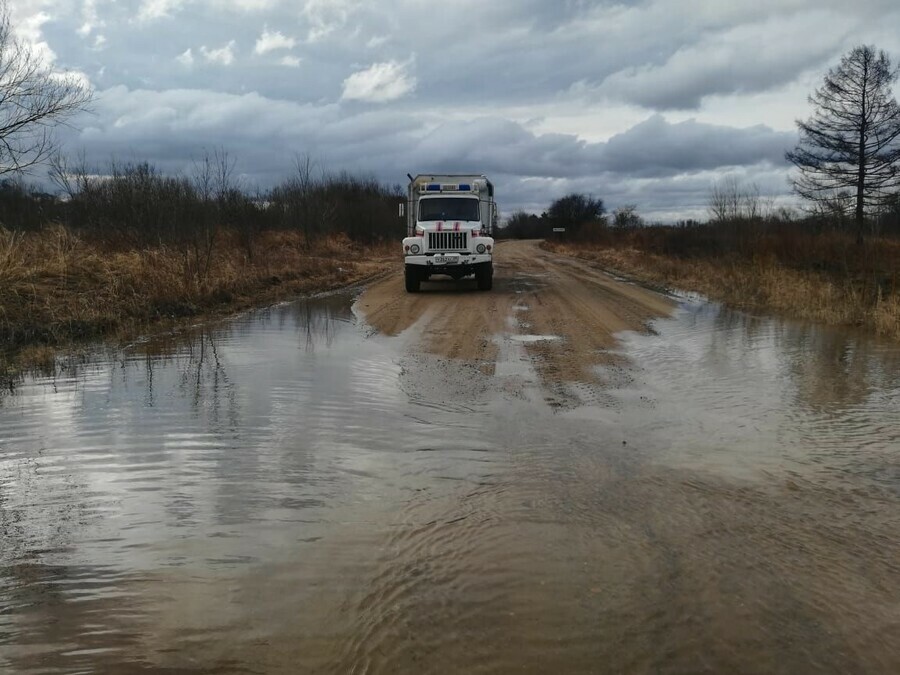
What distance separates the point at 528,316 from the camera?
1359 cm

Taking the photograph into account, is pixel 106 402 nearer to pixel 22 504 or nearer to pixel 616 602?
pixel 22 504

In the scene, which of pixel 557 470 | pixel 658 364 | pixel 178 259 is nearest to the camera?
pixel 557 470

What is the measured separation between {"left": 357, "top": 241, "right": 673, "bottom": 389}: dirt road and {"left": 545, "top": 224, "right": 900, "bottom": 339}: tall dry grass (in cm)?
236

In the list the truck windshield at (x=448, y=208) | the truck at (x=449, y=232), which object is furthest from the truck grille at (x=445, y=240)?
the truck windshield at (x=448, y=208)

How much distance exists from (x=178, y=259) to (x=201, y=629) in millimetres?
14472

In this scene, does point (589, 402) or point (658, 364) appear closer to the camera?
point (589, 402)

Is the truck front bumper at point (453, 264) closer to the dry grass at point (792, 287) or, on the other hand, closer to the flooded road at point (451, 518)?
the dry grass at point (792, 287)

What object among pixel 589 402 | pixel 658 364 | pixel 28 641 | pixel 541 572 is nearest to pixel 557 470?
pixel 541 572

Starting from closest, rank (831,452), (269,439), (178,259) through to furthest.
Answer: (831,452)
(269,439)
(178,259)

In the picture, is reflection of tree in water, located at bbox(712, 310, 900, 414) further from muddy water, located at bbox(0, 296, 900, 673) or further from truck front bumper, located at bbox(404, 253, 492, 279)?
truck front bumper, located at bbox(404, 253, 492, 279)

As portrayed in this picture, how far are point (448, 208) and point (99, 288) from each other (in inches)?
379

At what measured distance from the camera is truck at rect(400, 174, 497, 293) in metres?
18.7

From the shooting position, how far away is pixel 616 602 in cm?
335

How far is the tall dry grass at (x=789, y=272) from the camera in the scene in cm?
1320
